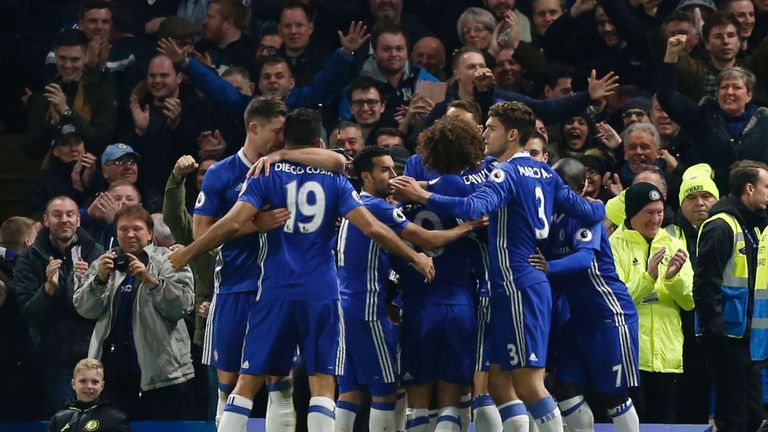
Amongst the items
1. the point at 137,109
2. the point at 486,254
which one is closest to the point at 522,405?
the point at 486,254

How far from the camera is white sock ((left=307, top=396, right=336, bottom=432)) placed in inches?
432

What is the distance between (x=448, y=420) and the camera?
1116 cm

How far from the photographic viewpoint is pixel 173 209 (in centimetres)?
1328

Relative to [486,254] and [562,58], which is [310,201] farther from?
[562,58]

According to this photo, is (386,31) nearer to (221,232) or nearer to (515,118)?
(515,118)

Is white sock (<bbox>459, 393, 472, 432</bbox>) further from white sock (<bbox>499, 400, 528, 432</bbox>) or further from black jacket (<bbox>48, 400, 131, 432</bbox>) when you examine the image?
black jacket (<bbox>48, 400, 131, 432</bbox>)

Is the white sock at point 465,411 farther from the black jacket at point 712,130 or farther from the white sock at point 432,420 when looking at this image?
the black jacket at point 712,130

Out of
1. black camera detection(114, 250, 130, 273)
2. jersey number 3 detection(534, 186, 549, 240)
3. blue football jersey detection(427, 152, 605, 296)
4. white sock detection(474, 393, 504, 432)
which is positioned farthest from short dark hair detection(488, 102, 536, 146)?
black camera detection(114, 250, 130, 273)

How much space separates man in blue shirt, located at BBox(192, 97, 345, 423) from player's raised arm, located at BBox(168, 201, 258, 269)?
0.46 m

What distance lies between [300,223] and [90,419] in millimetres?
2987

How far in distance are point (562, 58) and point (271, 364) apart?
661 centimetres

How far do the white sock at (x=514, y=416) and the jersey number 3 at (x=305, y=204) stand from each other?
5.84 ft

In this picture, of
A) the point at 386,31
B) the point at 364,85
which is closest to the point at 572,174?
the point at 364,85

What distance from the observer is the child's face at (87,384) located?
13.0 meters
